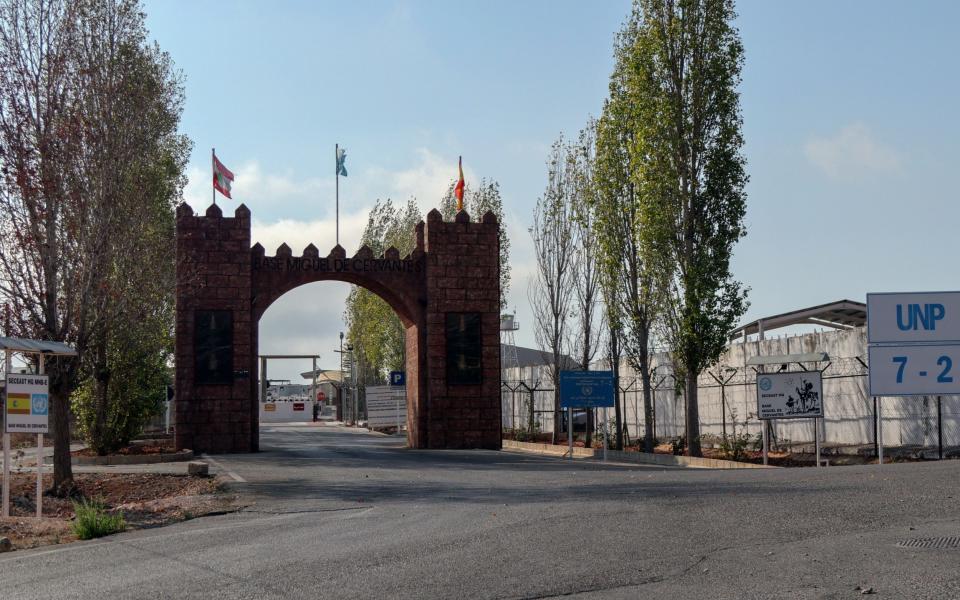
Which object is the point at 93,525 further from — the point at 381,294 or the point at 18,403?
the point at 381,294

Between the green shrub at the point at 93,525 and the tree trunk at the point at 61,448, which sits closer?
the green shrub at the point at 93,525

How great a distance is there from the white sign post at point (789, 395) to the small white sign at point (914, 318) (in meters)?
2.03

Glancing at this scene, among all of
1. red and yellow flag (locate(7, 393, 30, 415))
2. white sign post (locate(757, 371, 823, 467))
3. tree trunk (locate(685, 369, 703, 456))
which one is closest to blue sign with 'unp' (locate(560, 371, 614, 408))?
tree trunk (locate(685, 369, 703, 456))

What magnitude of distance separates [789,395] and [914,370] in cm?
288

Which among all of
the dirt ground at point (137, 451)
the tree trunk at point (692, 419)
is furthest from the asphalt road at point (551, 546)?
the dirt ground at point (137, 451)

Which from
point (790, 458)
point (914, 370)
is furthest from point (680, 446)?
point (914, 370)

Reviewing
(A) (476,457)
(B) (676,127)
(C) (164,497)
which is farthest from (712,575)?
(B) (676,127)

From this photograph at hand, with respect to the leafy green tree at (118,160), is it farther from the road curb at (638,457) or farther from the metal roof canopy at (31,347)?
the road curb at (638,457)

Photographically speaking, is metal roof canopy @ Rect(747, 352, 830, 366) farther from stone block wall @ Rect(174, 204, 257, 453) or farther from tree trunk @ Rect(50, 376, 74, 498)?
tree trunk @ Rect(50, 376, 74, 498)

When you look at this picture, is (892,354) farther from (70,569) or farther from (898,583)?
A: (70,569)

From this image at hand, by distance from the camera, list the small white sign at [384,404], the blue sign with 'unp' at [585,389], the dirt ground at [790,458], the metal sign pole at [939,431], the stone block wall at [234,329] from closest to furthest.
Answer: the metal sign pole at [939,431] < the dirt ground at [790,458] < the blue sign with 'unp' at [585,389] < the stone block wall at [234,329] < the small white sign at [384,404]

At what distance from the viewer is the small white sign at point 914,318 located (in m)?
22.5

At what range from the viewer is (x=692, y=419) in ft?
92.1

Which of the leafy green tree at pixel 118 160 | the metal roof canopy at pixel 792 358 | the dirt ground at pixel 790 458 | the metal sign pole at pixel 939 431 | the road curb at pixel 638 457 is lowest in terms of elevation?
the road curb at pixel 638 457
